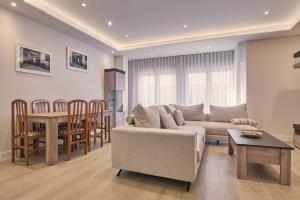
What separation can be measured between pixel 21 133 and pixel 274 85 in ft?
18.0

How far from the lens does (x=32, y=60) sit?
336 centimetres

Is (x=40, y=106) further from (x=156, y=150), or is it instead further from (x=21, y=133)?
(x=156, y=150)

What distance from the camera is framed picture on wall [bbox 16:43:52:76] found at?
3152 mm

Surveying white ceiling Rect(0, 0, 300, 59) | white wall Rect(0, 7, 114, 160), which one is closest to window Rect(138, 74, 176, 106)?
white ceiling Rect(0, 0, 300, 59)

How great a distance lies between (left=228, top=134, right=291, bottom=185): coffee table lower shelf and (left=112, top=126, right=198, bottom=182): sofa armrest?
2.22 feet

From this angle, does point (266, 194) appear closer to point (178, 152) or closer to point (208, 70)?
point (178, 152)

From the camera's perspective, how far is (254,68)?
4461 millimetres

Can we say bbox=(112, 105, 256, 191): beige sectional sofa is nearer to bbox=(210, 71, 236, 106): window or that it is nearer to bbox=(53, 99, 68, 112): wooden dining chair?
bbox=(53, 99, 68, 112): wooden dining chair

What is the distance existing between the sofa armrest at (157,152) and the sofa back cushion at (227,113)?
273 centimetres

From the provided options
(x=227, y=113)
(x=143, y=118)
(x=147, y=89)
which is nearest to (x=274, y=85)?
(x=227, y=113)

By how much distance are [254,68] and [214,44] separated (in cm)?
122

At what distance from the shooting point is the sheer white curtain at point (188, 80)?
5430 millimetres

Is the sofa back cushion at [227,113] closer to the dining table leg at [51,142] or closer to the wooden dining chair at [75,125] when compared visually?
the wooden dining chair at [75,125]

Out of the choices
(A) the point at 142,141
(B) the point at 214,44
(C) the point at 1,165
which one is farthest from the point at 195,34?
(C) the point at 1,165
